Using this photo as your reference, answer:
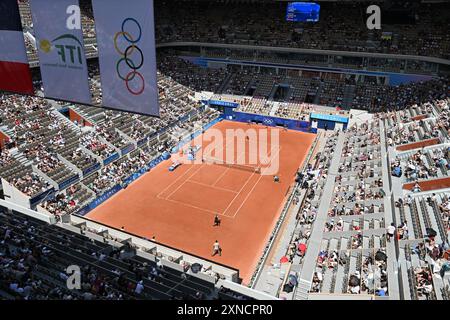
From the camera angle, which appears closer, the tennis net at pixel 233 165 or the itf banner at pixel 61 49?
the itf banner at pixel 61 49

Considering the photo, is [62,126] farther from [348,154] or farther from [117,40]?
[117,40]

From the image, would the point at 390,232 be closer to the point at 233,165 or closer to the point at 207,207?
the point at 207,207

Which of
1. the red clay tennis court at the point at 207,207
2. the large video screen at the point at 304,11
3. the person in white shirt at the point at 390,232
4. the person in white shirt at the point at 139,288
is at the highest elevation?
the large video screen at the point at 304,11

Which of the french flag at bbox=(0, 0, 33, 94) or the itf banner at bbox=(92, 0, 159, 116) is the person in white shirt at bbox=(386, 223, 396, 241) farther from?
the french flag at bbox=(0, 0, 33, 94)

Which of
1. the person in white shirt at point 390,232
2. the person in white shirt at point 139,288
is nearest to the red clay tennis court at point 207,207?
the person in white shirt at point 139,288

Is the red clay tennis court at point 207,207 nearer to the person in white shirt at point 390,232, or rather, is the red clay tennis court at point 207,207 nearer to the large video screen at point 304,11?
the person in white shirt at point 390,232

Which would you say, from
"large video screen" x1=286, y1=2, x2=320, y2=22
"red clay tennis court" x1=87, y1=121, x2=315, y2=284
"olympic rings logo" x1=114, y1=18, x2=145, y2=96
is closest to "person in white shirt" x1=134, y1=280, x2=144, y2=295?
"red clay tennis court" x1=87, y1=121, x2=315, y2=284
